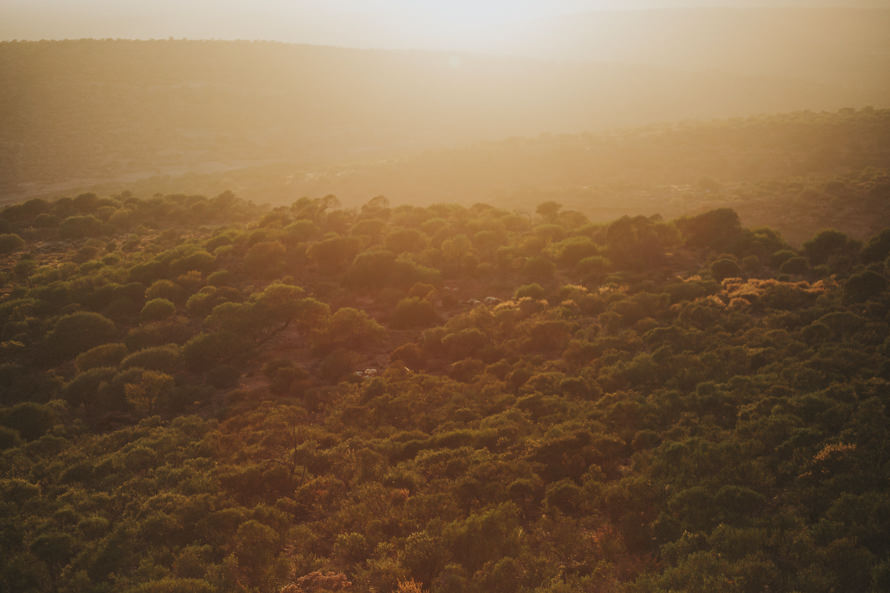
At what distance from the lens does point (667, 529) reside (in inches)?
516

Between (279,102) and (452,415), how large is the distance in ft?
461

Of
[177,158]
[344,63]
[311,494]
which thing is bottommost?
[311,494]

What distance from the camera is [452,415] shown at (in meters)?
20.1

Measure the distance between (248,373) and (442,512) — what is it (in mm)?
13590

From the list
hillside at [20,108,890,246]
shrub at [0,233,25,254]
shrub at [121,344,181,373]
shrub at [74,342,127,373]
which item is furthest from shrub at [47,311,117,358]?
hillside at [20,108,890,246]

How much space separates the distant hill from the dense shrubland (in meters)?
73.4

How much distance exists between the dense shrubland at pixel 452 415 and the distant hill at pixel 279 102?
7337 cm

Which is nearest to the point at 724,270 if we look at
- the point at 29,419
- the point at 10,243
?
the point at 29,419

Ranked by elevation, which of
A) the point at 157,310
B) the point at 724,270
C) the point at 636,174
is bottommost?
the point at 157,310

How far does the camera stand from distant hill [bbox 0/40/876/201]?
105 m

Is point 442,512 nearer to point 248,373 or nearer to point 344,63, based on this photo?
point 248,373

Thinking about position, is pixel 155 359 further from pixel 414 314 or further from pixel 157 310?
pixel 414 314

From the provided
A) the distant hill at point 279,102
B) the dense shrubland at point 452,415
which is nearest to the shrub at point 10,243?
the dense shrubland at point 452,415

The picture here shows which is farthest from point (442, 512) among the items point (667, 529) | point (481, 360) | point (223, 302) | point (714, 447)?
point (223, 302)
